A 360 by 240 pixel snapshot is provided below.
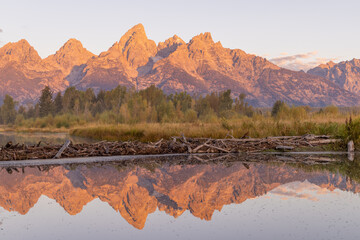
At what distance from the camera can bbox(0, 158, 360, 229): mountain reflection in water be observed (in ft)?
29.9

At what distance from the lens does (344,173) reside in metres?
13.4

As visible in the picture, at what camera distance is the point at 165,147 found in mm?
21172

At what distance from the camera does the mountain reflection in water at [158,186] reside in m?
9.10

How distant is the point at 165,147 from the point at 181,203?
1194 cm

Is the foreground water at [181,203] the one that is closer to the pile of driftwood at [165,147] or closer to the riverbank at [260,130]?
the pile of driftwood at [165,147]

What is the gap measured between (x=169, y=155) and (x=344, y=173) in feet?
29.8

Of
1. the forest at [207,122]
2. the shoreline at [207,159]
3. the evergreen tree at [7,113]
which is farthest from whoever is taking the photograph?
the evergreen tree at [7,113]

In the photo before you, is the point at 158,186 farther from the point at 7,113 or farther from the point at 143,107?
the point at 7,113

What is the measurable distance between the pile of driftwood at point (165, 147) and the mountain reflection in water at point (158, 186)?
3095mm

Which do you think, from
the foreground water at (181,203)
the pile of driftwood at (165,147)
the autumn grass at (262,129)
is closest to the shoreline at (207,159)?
the pile of driftwood at (165,147)

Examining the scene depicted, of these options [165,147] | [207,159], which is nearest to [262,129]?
[165,147]

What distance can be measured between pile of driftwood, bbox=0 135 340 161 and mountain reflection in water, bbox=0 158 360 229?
10.2 ft

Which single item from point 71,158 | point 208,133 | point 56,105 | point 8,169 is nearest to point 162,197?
point 8,169

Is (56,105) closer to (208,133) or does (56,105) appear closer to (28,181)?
(208,133)
